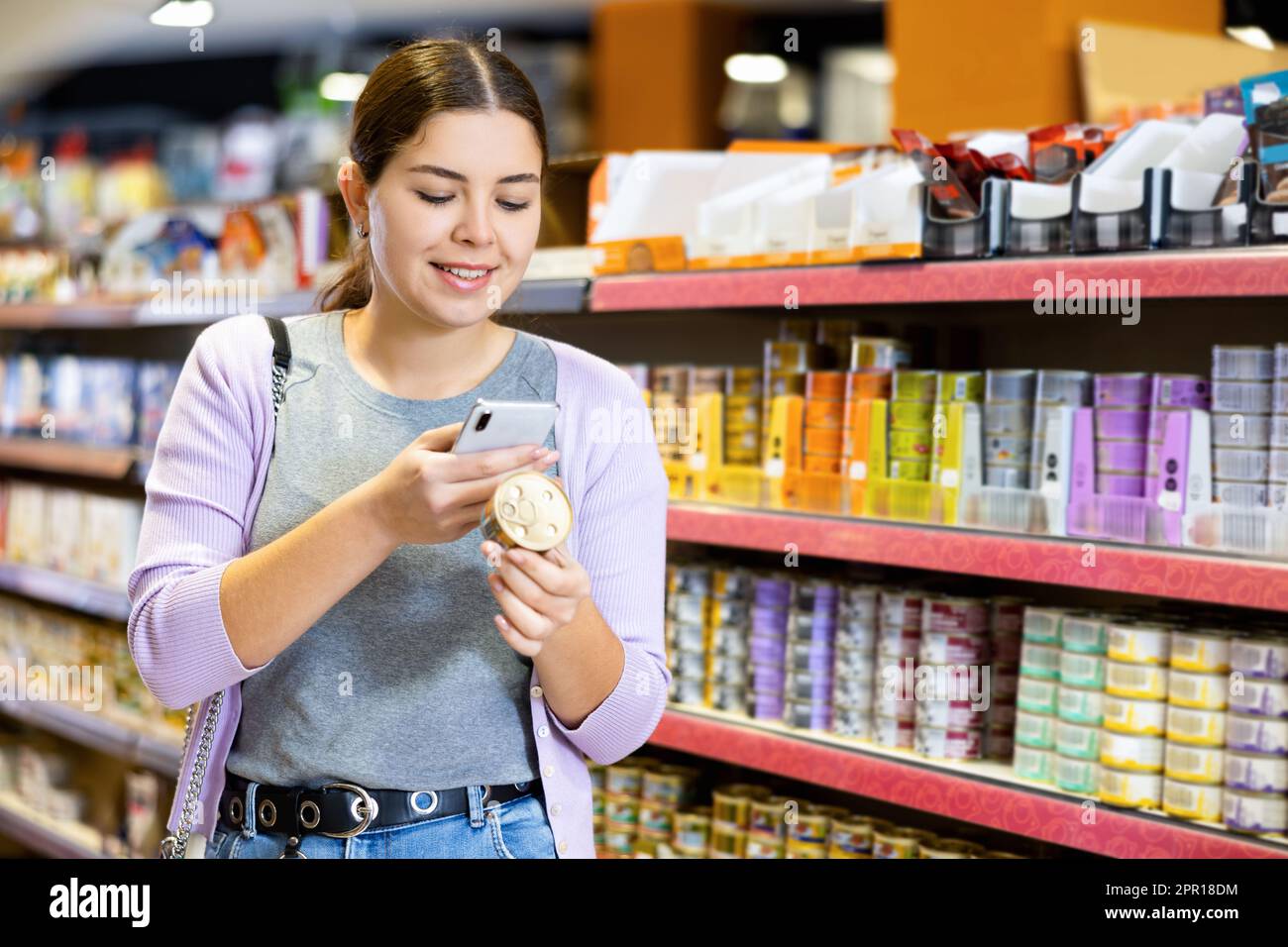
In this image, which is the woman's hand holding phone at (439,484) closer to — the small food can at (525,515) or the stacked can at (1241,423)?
the small food can at (525,515)

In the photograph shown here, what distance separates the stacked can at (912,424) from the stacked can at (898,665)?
0.22 metres

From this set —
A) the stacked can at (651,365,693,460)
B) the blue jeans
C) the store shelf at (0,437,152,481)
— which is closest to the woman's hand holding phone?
the blue jeans

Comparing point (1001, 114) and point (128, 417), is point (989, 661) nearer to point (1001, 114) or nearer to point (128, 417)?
point (1001, 114)

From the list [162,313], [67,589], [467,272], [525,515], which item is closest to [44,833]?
[67,589]

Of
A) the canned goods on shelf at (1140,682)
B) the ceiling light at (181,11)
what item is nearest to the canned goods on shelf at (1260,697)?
the canned goods on shelf at (1140,682)

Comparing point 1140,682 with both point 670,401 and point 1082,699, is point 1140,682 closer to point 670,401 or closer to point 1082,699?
point 1082,699

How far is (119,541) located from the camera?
4.34m

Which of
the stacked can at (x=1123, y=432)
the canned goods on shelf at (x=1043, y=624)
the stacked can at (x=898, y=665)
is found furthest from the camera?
the stacked can at (x=898, y=665)

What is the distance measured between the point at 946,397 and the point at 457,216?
1173mm

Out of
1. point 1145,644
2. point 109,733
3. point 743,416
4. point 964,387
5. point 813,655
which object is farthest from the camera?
point 109,733

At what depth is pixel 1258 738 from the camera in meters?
2.00

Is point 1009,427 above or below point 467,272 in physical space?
below

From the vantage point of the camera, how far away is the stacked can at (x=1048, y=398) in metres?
2.23

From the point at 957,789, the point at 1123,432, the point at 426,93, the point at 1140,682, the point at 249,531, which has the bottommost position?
the point at 957,789
